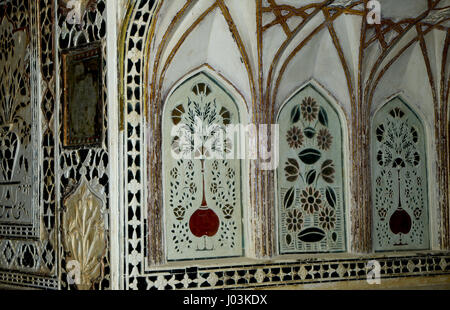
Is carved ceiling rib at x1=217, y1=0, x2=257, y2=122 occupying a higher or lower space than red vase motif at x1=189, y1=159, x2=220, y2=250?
higher

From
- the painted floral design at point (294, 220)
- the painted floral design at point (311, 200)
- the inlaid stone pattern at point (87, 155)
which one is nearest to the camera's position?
the inlaid stone pattern at point (87, 155)

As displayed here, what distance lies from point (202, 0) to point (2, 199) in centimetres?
255

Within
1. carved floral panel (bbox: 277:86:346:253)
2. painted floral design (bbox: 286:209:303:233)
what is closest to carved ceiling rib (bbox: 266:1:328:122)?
carved floral panel (bbox: 277:86:346:253)

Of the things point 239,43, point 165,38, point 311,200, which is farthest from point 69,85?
point 311,200

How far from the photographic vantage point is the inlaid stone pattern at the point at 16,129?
6.73m

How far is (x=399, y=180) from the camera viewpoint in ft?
26.8

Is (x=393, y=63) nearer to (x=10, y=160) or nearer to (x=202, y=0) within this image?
(x=202, y=0)

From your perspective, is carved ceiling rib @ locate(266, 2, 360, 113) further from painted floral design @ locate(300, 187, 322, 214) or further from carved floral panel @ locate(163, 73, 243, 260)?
painted floral design @ locate(300, 187, 322, 214)

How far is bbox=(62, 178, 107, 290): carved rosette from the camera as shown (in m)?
5.96

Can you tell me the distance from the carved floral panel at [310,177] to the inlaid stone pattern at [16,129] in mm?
2312

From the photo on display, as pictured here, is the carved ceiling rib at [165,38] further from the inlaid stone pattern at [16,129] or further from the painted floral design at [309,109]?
the painted floral design at [309,109]

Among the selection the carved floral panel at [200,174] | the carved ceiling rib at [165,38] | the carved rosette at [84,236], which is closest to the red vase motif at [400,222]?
the carved floral panel at [200,174]

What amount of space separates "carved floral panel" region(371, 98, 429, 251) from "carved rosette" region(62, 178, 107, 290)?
10.3 feet

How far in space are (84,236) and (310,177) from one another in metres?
2.55
